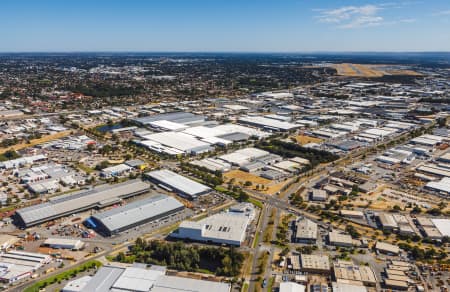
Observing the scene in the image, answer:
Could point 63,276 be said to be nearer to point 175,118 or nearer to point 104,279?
point 104,279

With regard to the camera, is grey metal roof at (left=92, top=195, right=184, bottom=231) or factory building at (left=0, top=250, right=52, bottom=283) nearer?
factory building at (left=0, top=250, right=52, bottom=283)

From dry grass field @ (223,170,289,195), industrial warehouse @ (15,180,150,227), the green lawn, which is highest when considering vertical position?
industrial warehouse @ (15,180,150,227)

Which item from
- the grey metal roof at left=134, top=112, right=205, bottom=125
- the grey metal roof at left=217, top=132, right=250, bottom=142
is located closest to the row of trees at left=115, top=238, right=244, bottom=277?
the grey metal roof at left=217, top=132, right=250, bottom=142

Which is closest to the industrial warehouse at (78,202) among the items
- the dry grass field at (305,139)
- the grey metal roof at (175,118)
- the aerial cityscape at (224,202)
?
the aerial cityscape at (224,202)

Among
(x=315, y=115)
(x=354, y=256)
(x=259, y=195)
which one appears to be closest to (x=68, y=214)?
(x=259, y=195)

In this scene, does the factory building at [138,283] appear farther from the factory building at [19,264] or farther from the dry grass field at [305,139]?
the dry grass field at [305,139]

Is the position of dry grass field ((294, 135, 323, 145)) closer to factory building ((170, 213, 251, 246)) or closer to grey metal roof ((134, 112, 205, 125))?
grey metal roof ((134, 112, 205, 125))
